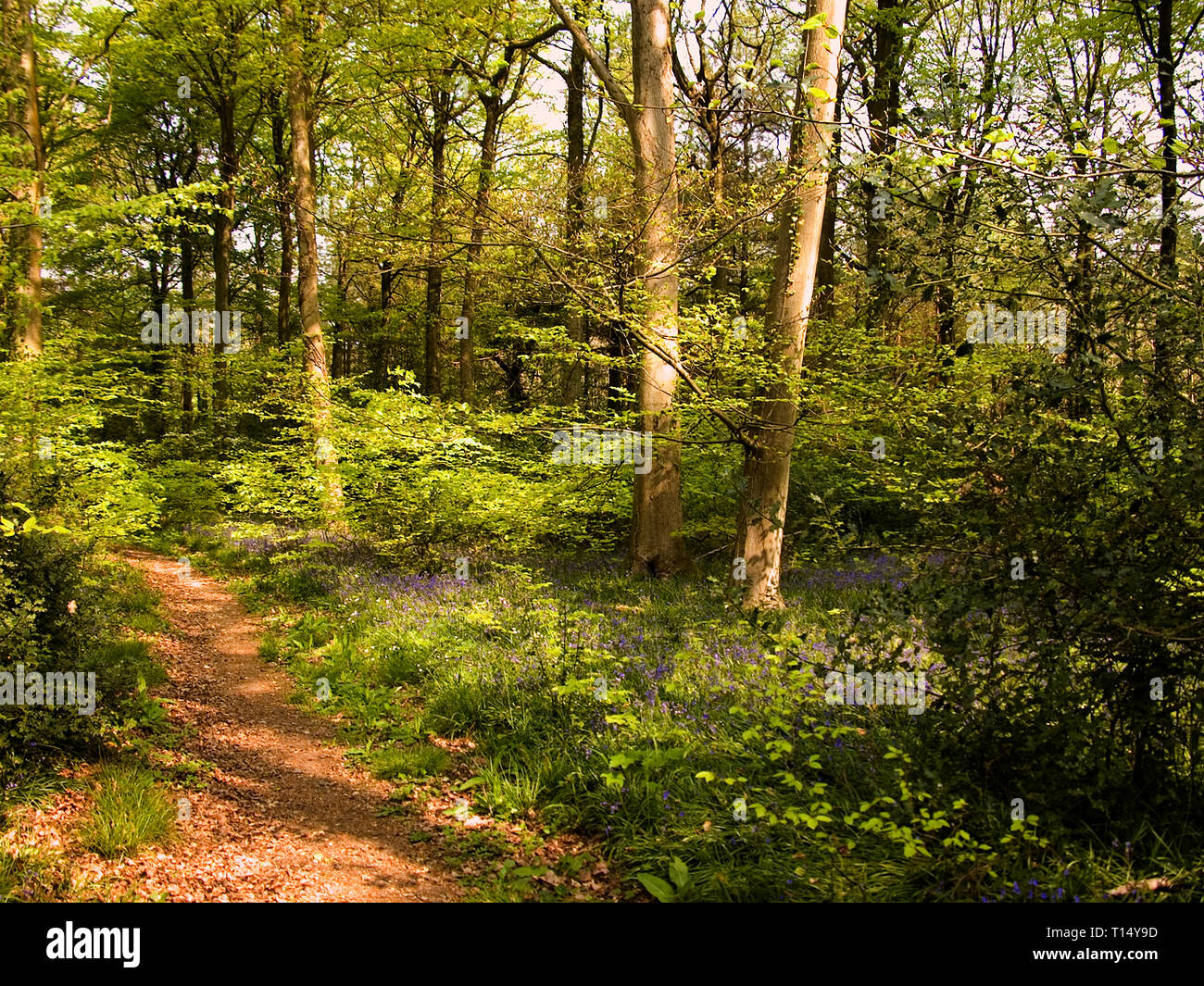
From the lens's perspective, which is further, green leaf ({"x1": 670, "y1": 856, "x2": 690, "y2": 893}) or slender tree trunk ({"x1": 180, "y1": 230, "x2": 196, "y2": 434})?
slender tree trunk ({"x1": 180, "y1": 230, "x2": 196, "y2": 434})

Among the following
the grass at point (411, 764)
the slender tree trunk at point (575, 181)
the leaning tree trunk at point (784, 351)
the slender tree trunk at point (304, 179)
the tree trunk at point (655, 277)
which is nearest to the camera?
the grass at point (411, 764)

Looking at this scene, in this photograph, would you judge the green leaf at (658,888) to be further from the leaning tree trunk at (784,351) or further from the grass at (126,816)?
the leaning tree trunk at (784,351)

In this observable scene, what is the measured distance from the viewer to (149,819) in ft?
13.5

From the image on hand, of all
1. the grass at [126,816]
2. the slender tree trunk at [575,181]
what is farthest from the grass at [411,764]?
the slender tree trunk at [575,181]

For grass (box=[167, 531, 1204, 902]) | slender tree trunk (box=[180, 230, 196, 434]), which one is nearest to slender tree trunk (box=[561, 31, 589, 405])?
grass (box=[167, 531, 1204, 902])

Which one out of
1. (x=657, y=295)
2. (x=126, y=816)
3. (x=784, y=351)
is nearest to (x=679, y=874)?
(x=126, y=816)

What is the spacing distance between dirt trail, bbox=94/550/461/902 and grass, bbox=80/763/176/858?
0.11 m

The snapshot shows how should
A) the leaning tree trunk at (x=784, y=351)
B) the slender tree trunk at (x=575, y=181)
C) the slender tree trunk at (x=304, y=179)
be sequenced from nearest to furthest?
the leaning tree trunk at (x=784, y=351) < the slender tree trunk at (x=575, y=181) < the slender tree trunk at (x=304, y=179)

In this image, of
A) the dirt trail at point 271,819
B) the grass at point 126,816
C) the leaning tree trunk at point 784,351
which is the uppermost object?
the leaning tree trunk at point 784,351

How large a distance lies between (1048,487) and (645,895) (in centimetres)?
298

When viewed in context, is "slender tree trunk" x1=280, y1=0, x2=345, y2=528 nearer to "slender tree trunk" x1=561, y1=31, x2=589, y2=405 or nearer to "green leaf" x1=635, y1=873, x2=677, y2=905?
"slender tree trunk" x1=561, y1=31, x2=589, y2=405

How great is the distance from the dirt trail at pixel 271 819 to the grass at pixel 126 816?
0.11 meters

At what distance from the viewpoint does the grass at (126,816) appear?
3.89m

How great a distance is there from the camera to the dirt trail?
385 centimetres
